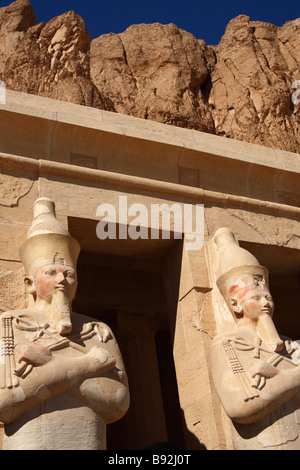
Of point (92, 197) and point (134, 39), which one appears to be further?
point (134, 39)

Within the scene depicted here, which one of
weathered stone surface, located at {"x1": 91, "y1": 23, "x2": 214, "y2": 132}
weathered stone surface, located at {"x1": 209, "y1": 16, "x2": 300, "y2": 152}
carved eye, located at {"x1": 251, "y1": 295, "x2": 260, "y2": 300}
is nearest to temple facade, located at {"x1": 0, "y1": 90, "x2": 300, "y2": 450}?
carved eye, located at {"x1": 251, "y1": 295, "x2": 260, "y2": 300}

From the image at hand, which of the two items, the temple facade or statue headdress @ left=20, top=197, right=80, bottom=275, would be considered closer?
statue headdress @ left=20, top=197, right=80, bottom=275

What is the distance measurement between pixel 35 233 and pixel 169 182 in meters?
2.02

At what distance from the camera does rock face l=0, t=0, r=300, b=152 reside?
13016 millimetres

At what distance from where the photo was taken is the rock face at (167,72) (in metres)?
13.0

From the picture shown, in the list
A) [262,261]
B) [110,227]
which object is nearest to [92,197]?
[110,227]

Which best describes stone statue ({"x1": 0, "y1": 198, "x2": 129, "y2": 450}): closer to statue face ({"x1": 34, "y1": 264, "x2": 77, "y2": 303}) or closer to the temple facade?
statue face ({"x1": 34, "y1": 264, "x2": 77, "y2": 303})

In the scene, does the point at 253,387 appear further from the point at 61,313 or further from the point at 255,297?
the point at 61,313

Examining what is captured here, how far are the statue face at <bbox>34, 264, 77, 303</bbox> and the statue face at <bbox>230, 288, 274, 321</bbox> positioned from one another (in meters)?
1.35

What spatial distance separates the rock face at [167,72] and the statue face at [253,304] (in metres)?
8.21

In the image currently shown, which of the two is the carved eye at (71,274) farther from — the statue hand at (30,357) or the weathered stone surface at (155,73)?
the weathered stone surface at (155,73)

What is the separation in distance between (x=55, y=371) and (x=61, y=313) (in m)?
0.49

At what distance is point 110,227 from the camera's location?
542 centimetres

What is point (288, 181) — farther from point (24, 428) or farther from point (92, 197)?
point (24, 428)
